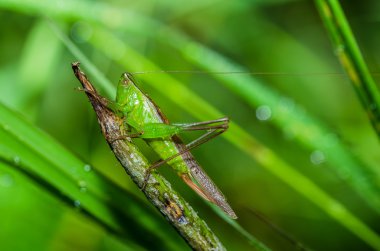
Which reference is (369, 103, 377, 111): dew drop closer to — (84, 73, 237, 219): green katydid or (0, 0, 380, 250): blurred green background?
(0, 0, 380, 250): blurred green background

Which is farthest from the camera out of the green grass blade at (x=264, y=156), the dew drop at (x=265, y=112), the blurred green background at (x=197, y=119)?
the dew drop at (x=265, y=112)

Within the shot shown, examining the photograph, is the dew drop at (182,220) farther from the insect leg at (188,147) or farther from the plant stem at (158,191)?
the insect leg at (188,147)

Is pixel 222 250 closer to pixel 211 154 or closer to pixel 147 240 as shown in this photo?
pixel 147 240

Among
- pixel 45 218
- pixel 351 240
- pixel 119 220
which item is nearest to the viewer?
pixel 119 220

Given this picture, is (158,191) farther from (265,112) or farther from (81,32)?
(81,32)

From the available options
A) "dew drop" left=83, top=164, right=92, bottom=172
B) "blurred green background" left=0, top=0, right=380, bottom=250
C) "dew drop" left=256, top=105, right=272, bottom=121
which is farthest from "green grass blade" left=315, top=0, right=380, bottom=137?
"dew drop" left=83, top=164, right=92, bottom=172

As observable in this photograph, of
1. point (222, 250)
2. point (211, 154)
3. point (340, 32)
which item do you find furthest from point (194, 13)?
point (222, 250)

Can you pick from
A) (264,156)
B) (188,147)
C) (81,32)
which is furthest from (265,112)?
(81,32)

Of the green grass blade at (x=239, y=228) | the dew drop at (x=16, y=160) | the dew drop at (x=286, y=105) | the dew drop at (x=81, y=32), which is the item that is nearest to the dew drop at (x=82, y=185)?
the dew drop at (x=16, y=160)
